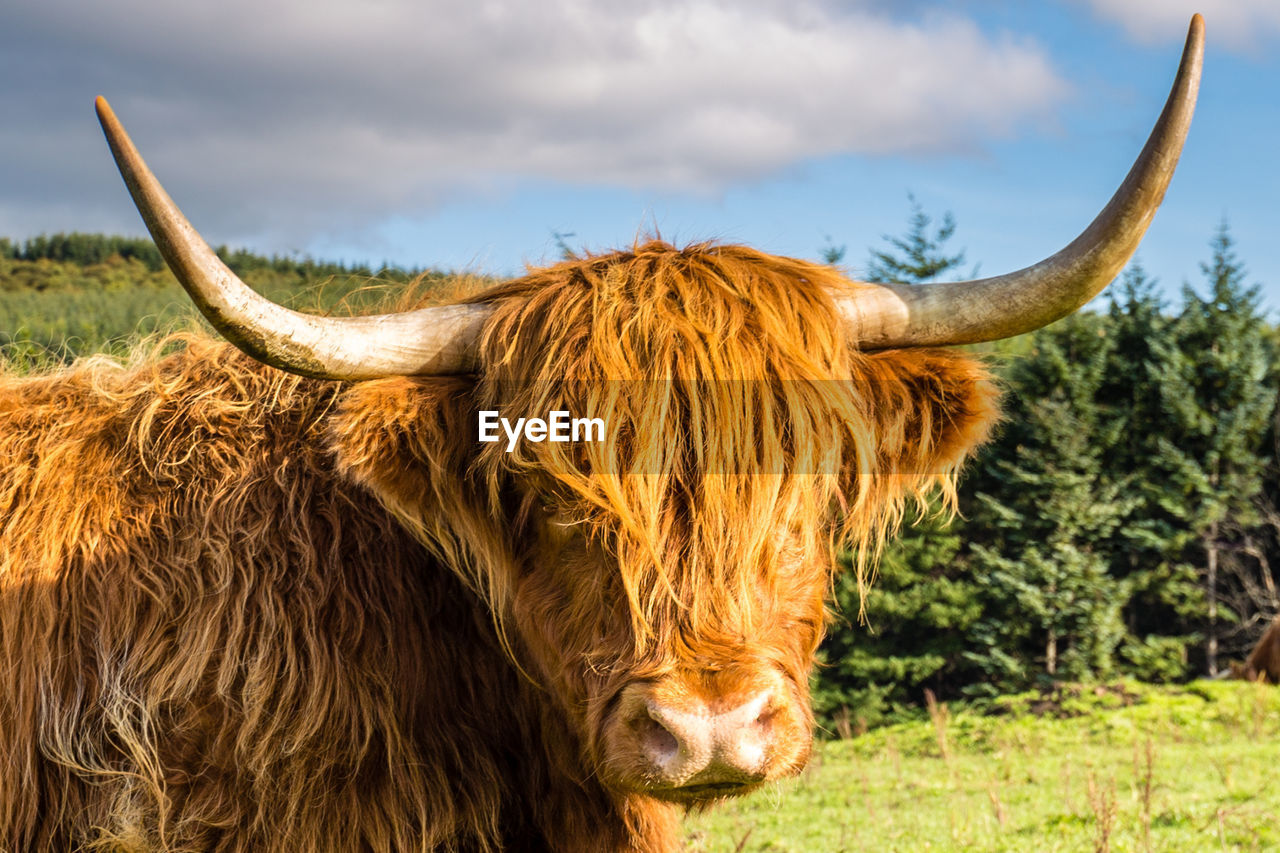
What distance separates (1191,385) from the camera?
952 inches

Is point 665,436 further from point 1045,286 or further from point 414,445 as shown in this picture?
point 1045,286

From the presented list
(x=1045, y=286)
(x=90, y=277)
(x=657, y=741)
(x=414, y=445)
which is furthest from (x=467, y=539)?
(x=90, y=277)

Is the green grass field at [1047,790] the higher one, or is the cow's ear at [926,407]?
the cow's ear at [926,407]

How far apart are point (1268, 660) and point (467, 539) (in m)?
18.8

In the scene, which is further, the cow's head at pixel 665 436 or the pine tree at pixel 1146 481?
the pine tree at pixel 1146 481

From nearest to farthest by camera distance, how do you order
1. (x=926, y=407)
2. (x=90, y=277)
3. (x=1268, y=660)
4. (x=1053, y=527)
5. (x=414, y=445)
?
(x=414, y=445), (x=926, y=407), (x=1268, y=660), (x=1053, y=527), (x=90, y=277)

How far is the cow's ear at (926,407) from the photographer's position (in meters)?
2.68

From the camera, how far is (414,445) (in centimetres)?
241

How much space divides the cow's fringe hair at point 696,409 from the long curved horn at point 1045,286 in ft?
0.31

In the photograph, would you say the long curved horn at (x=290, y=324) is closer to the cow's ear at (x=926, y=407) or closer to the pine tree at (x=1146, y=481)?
the cow's ear at (x=926, y=407)

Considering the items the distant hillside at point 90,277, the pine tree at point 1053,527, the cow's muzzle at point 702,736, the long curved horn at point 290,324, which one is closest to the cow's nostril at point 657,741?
the cow's muzzle at point 702,736

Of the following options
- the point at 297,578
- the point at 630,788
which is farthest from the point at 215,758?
the point at 630,788

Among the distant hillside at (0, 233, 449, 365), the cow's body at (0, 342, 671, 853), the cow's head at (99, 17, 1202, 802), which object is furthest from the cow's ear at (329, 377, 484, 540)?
the distant hillside at (0, 233, 449, 365)

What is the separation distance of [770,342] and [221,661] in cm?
151
